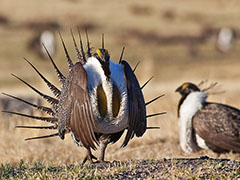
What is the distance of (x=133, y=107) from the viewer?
385 cm

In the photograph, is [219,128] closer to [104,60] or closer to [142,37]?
[104,60]

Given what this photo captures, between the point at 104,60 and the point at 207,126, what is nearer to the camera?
the point at 104,60

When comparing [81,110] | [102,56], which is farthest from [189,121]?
[81,110]

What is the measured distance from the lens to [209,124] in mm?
5922

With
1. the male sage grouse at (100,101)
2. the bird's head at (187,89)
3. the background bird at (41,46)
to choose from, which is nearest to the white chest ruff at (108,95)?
the male sage grouse at (100,101)

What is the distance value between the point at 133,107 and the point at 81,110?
39 cm

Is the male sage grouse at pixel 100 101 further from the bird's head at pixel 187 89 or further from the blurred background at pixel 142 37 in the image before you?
the blurred background at pixel 142 37

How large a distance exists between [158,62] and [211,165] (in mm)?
19562

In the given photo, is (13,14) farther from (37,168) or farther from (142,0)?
(37,168)

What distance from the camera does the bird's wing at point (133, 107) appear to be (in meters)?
3.84

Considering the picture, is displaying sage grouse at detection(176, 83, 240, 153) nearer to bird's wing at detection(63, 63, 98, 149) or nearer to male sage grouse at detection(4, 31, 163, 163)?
male sage grouse at detection(4, 31, 163, 163)

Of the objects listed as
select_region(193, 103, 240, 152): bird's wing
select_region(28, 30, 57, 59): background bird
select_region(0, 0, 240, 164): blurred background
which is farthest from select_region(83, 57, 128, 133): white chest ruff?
select_region(28, 30, 57, 59): background bird

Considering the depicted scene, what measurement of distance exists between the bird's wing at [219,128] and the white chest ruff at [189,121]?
0.35 ft

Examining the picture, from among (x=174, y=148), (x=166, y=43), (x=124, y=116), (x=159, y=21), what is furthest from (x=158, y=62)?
(x=124, y=116)
